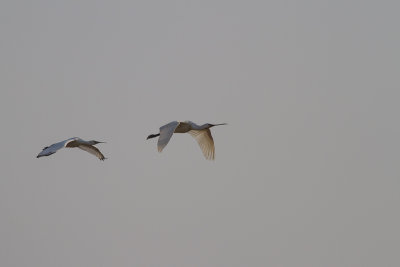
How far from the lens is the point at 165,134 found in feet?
112

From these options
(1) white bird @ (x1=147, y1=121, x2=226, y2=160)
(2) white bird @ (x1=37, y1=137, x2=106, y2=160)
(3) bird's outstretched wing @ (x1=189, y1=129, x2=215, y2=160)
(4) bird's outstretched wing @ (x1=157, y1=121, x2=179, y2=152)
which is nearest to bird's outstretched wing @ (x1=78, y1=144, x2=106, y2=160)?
(2) white bird @ (x1=37, y1=137, x2=106, y2=160)

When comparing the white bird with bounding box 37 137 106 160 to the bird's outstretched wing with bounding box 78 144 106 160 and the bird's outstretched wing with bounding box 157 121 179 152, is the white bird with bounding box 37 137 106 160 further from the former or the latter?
the bird's outstretched wing with bounding box 157 121 179 152

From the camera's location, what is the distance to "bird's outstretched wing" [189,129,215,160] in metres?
40.1

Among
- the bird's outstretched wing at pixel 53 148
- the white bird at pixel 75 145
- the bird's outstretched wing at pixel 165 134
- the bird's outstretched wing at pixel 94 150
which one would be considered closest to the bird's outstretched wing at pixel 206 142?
the bird's outstretched wing at pixel 165 134

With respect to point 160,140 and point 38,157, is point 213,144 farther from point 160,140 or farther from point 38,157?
point 38,157

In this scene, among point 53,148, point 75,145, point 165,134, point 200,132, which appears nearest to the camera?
point 53,148

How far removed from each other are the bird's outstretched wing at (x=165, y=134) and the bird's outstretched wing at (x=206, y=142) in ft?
12.2

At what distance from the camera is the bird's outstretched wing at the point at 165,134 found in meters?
32.4

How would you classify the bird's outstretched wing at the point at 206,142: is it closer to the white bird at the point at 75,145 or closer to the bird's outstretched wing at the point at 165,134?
the bird's outstretched wing at the point at 165,134

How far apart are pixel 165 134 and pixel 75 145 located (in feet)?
17.6

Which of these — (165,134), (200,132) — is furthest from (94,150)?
(165,134)

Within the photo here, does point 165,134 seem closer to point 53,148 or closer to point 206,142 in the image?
point 53,148

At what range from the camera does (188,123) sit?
38438 millimetres

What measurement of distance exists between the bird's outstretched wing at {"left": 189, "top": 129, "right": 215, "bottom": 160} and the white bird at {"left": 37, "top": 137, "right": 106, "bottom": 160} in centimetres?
476
